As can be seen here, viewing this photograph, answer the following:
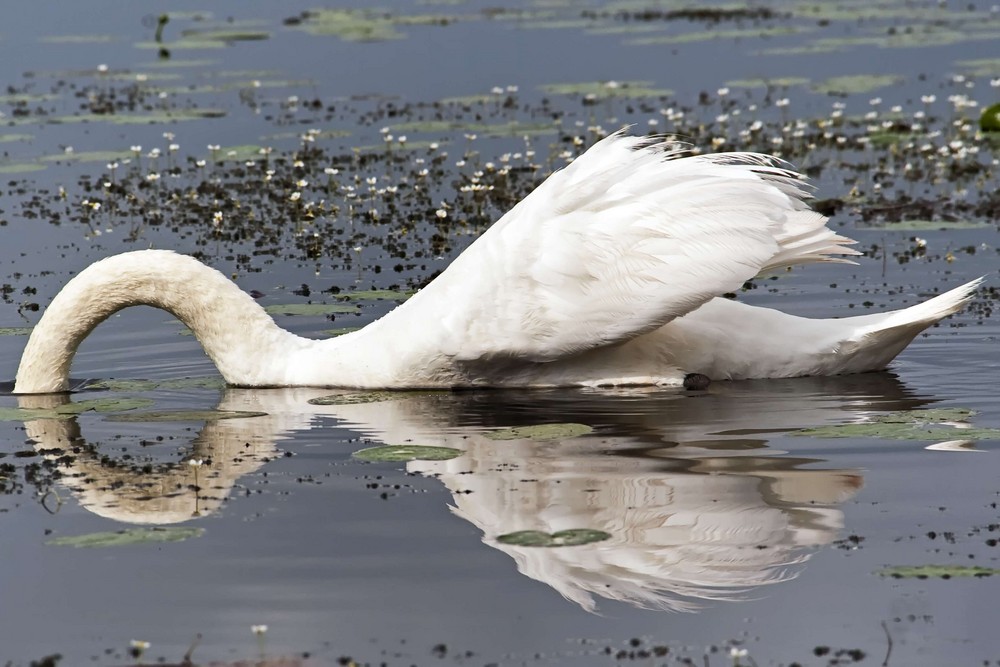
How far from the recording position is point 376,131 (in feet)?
74.3

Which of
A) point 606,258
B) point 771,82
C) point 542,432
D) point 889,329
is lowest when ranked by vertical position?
point 542,432

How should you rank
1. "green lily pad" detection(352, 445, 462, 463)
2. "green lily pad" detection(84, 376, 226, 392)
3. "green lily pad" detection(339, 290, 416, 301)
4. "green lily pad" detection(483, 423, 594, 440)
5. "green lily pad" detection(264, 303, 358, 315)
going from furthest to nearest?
"green lily pad" detection(339, 290, 416, 301) → "green lily pad" detection(264, 303, 358, 315) → "green lily pad" detection(84, 376, 226, 392) → "green lily pad" detection(483, 423, 594, 440) → "green lily pad" detection(352, 445, 462, 463)

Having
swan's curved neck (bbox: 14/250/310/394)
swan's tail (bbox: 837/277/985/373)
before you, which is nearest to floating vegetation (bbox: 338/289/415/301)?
swan's curved neck (bbox: 14/250/310/394)

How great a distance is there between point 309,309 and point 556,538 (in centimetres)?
601

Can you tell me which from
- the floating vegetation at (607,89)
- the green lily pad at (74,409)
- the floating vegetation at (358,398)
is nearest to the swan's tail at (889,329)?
the floating vegetation at (358,398)

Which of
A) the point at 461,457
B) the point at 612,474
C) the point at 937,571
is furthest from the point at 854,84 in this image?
the point at 937,571

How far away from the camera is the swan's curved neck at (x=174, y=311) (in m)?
10.9

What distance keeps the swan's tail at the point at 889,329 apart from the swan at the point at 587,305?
0.04 ft

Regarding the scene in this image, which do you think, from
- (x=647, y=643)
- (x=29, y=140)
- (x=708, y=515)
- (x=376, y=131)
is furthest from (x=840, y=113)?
(x=647, y=643)

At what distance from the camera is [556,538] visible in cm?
739

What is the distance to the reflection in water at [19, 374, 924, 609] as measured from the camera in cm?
711

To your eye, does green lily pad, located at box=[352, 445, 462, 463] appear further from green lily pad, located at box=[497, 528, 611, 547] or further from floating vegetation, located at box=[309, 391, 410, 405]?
green lily pad, located at box=[497, 528, 611, 547]

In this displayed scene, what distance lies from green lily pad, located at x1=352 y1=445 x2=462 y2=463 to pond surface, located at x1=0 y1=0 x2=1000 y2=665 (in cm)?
3

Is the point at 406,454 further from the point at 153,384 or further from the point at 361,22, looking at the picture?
the point at 361,22
